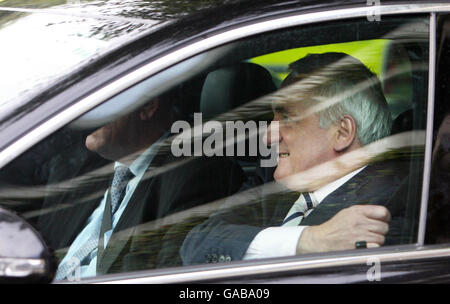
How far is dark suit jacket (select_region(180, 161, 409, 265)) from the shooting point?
2.21 meters

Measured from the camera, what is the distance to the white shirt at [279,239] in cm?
221

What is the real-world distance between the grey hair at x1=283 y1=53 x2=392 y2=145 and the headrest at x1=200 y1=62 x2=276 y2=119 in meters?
0.08

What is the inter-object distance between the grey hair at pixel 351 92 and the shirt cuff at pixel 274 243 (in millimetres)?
347

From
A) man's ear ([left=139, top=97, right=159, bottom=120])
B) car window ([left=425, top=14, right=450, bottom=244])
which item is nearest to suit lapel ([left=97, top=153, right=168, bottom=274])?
man's ear ([left=139, top=97, right=159, bottom=120])

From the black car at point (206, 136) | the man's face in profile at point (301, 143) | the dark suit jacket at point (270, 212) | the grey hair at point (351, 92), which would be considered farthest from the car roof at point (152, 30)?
the dark suit jacket at point (270, 212)

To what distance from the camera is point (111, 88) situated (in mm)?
2004

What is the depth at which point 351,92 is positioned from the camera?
2.38 meters

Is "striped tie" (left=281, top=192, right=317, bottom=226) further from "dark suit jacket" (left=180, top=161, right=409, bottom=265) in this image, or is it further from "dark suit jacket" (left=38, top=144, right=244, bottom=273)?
"dark suit jacket" (left=38, top=144, right=244, bottom=273)

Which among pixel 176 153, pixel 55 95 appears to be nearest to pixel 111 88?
pixel 55 95

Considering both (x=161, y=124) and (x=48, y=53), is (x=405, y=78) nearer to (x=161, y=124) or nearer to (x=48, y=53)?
(x=161, y=124)

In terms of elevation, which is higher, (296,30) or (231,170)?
(296,30)
